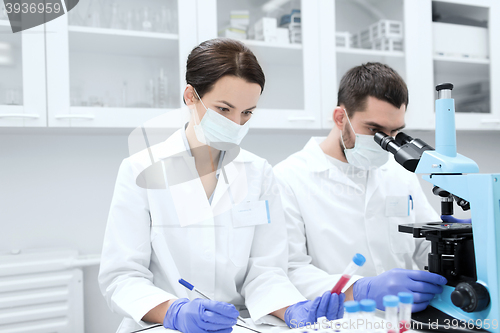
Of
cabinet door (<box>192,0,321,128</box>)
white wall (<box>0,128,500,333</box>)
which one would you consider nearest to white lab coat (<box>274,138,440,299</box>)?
cabinet door (<box>192,0,321,128</box>)

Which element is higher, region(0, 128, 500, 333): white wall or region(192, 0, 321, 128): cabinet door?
region(192, 0, 321, 128): cabinet door

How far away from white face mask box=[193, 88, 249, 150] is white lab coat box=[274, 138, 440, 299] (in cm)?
35

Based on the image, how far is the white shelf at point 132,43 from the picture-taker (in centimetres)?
171

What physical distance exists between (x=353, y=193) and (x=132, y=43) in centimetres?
122

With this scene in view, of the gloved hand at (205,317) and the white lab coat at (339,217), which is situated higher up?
the white lab coat at (339,217)

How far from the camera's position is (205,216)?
121 centimetres

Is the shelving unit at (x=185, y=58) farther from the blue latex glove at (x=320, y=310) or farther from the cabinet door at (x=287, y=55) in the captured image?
the blue latex glove at (x=320, y=310)

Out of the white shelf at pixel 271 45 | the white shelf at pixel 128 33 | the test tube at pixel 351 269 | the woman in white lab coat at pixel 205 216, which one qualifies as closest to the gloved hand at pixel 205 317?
the woman in white lab coat at pixel 205 216

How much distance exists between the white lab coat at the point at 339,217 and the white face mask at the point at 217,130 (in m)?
0.35

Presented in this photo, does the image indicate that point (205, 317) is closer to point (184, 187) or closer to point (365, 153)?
point (184, 187)

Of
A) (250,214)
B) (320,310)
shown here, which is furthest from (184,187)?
(320,310)

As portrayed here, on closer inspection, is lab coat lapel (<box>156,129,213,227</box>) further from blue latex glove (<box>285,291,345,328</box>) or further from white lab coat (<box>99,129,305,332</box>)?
blue latex glove (<box>285,291,345,328</box>)

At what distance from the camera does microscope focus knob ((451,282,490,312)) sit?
2.55ft

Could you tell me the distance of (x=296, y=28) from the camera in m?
1.97
